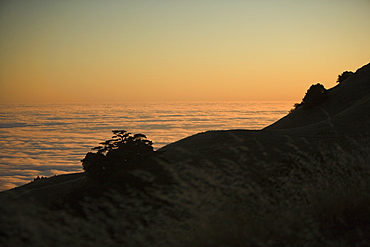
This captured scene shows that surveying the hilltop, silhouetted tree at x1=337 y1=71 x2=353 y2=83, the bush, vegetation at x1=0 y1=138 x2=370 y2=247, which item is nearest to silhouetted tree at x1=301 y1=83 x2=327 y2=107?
silhouetted tree at x1=337 y1=71 x2=353 y2=83

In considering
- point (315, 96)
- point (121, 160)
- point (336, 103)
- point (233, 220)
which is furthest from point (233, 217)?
point (315, 96)

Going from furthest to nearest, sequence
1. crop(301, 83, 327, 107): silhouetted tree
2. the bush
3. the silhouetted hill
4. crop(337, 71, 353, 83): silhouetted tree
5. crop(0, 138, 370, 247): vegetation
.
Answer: crop(337, 71, 353, 83): silhouetted tree < crop(301, 83, 327, 107): silhouetted tree < the silhouetted hill < the bush < crop(0, 138, 370, 247): vegetation

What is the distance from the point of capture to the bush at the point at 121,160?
22.2 metres

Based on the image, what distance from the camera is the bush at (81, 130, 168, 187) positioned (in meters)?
22.2

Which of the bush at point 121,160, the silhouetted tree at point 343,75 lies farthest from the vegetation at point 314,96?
the bush at point 121,160

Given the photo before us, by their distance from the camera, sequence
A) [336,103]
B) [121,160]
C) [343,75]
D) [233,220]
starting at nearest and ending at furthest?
[233,220] < [121,160] < [336,103] < [343,75]

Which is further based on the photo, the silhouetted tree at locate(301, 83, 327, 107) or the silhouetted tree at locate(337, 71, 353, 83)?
the silhouetted tree at locate(337, 71, 353, 83)

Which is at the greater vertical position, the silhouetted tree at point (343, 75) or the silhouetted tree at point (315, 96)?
the silhouetted tree at point (343, 75)

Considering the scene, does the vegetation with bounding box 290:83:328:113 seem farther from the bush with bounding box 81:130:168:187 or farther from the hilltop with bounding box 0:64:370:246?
the hilltop with bounding box 0:64:370:246

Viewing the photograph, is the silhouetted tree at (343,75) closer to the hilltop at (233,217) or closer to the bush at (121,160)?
the bush at (121,160)

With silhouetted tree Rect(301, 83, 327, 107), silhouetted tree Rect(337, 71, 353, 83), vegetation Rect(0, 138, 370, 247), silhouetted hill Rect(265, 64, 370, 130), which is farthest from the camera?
silhouetted tree Rect(337, 71, 353, 83)

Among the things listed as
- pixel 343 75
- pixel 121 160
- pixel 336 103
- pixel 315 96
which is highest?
pixel 343 75

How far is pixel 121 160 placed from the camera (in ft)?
77.1

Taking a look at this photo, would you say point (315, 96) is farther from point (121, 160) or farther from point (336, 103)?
point (121, 160)
